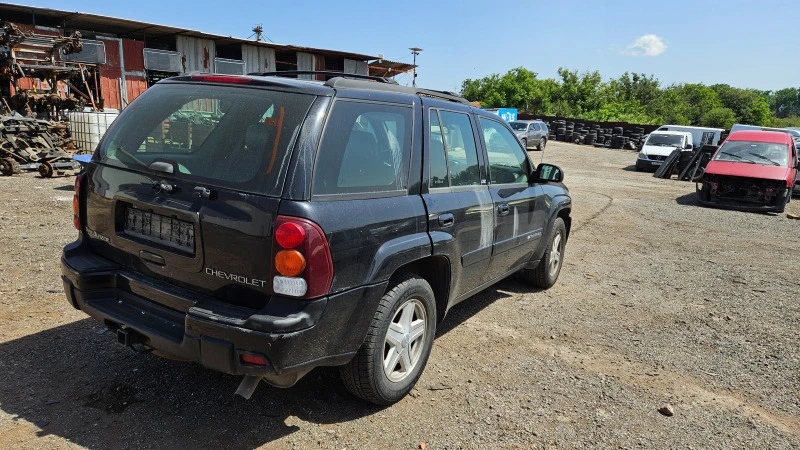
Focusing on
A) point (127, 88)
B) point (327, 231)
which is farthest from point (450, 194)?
point (127, 88)

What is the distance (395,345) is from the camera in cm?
324

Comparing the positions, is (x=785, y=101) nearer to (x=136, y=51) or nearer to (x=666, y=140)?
(x=666, y=140)

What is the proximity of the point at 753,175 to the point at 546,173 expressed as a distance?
10111 millimetres

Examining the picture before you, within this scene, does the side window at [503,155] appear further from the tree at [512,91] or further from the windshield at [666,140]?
the tree at [512,91]

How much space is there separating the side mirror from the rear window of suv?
275 centimetres

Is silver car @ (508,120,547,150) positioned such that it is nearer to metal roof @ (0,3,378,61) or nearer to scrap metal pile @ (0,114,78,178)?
metal roof @ (0,3,378,61)

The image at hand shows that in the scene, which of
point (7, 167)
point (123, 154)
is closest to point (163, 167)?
point (123, 154)

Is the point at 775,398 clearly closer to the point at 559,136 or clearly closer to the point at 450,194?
the point at 450,194

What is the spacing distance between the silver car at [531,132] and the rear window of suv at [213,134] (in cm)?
2407

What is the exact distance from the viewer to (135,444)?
9.12ft

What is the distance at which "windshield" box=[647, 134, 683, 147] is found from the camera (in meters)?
22.5

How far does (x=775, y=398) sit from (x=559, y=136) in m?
35.6

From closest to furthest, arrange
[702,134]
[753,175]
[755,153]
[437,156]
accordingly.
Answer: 1. [437,156]
2. [753,175]
3. [755,153]
4. [702,134]

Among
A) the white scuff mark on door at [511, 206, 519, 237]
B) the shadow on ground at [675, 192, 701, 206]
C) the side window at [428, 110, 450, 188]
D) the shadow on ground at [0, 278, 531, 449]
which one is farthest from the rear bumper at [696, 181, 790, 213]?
the shadow on ground at [0, 278, 531, 449]
